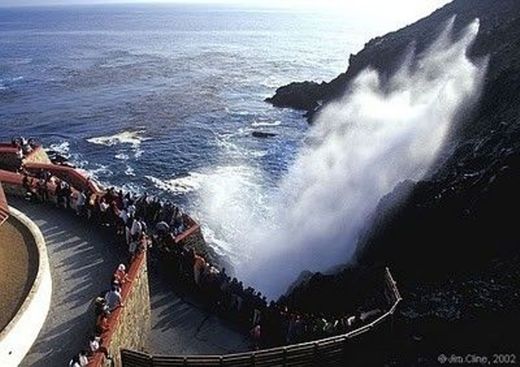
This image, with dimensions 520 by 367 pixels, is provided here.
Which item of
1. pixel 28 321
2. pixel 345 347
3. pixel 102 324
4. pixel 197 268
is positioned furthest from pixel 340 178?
pixel 28 321

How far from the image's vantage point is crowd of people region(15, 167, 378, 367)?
14534 millimetres

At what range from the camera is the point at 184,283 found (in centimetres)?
1717

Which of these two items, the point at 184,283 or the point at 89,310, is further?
the point at 184,283

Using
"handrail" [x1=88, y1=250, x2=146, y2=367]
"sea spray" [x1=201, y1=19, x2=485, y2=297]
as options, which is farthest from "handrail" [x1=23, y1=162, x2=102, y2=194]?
"sea spray" [x1=201, y1=19, x2=485, y2=297]

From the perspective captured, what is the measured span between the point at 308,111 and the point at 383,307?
5156cm

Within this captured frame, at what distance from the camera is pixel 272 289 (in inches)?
1085

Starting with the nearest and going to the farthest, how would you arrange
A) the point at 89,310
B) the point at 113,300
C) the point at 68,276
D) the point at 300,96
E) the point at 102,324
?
the point at 102,324, the point at 113,300, the point at 89,310, the point at 68,276, the point at 300,96

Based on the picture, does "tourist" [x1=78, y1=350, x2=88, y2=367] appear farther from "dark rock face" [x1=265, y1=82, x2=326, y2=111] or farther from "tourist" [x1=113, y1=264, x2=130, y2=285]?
"dark rock face" [x1=265, y1=82, x2=326, y2=111]

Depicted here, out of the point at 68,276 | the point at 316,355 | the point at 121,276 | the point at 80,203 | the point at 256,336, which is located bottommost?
the point at 256,336

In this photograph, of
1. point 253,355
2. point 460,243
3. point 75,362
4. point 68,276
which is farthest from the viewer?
point 460,243

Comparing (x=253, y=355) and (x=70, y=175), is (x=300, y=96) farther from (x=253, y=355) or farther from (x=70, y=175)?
(x=253, y=355)

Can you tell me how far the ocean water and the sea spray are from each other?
106cm

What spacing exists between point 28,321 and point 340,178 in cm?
2930

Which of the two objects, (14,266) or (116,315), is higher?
(14,266)
